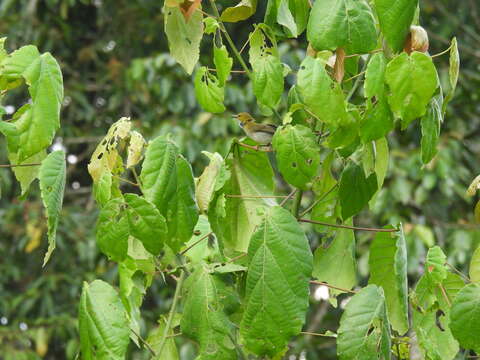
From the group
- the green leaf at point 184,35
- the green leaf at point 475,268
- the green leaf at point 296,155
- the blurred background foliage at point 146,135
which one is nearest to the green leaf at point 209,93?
the green leaf at point 184,35

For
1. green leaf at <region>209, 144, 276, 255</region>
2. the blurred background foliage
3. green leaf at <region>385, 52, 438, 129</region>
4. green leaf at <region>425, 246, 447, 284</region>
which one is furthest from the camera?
the blurred background foliage

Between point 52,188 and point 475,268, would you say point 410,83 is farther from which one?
point 52,188

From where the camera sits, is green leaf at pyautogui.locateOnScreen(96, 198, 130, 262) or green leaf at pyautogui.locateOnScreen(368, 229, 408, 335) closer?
green leaf at pyautogui.locateOnScreen(96, 198, 130, 262)

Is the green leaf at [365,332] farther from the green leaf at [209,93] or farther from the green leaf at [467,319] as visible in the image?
the green leaf at [209,93]

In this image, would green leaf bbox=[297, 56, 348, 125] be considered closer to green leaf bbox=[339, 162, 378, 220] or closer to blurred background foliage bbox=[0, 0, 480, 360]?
green leaf bbox=[339, 162, 378, 220]

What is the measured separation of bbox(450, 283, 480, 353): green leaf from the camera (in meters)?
0.85

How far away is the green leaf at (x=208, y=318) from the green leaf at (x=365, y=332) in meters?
0.13

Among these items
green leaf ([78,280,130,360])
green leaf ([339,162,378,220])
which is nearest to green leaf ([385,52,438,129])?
green leaf ([339,162,378,220])

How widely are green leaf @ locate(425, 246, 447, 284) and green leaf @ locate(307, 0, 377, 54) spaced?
25 cm

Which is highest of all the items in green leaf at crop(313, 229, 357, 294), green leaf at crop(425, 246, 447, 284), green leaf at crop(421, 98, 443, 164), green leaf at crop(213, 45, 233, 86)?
green leaf at crop(213, 45, 233, 86)

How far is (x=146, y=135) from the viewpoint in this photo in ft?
13.1

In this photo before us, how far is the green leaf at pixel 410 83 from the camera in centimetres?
81

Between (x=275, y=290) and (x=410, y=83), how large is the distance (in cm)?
24

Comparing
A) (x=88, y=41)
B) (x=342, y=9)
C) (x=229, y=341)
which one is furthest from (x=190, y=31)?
(x=88, y=41)
